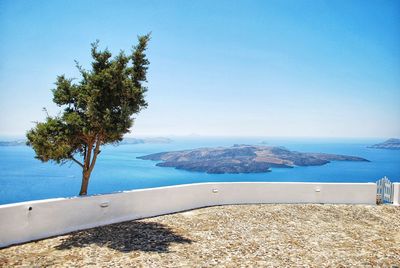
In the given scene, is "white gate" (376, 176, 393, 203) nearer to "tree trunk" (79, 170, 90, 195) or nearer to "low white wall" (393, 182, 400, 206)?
"low white wall" (393, 182, 400, 206)

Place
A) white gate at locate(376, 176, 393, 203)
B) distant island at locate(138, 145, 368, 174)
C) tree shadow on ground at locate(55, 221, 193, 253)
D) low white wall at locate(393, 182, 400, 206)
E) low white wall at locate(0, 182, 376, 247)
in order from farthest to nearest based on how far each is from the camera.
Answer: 1. distant island at locate(138, 145, 368, 174)
2. white gate at locate(376, 176, 393, 203)
3. low white wall at locate(393, 182, 400, 206)
4. low white wall at locate(0, 182, 376, 247)
5. tree shadow on ground at locate(55, 221, 193, 253)

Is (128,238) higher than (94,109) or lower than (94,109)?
lower

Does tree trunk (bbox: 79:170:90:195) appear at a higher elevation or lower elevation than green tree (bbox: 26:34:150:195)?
lower

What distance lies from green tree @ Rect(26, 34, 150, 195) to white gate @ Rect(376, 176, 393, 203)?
13.2 metres

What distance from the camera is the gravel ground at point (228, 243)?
23.2ft

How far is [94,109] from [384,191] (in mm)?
15065

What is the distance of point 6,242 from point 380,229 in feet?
40.9

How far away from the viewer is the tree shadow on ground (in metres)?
7.95

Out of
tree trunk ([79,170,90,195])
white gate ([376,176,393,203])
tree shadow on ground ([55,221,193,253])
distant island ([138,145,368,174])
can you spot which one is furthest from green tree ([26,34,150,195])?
distant island ([138,145,368,174])

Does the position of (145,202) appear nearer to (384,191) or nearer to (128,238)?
(128,238)

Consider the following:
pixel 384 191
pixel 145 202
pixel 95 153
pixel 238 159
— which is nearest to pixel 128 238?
pixel 145 202

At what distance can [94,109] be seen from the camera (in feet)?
30.6

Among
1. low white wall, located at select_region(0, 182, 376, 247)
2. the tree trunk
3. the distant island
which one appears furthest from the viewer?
the distant island

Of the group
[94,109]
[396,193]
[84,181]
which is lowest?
[396,193]
